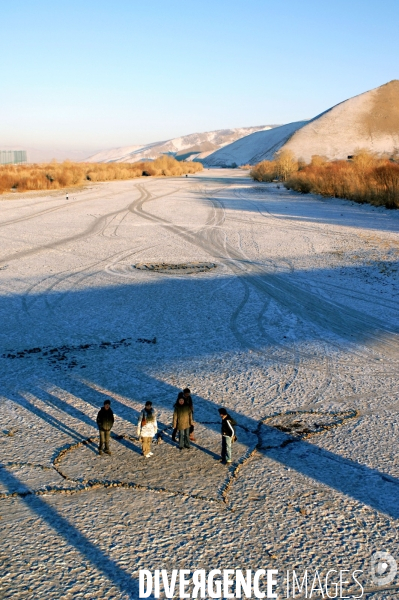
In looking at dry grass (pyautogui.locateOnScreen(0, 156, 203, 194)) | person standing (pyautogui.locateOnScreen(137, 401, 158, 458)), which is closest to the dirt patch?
person standing (pyautogui.locateOnScreen(137, 401, 158, 458))

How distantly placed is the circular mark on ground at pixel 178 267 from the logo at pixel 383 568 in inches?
528

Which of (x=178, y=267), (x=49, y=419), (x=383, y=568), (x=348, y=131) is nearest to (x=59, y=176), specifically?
(x=178, y=267)

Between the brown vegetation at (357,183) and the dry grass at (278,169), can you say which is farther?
the dry grass at (278,169)

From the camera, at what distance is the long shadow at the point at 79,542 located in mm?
5113

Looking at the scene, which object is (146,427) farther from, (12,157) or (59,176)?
(12,157)

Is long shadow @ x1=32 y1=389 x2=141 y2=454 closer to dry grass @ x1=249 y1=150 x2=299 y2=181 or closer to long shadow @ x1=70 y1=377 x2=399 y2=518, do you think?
long shadow @ x1=70 y1=377 x2=399 y2=518

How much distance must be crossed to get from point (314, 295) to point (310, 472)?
9.17m

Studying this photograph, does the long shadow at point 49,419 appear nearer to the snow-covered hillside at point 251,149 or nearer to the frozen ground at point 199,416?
the frozen ground at point 199,416

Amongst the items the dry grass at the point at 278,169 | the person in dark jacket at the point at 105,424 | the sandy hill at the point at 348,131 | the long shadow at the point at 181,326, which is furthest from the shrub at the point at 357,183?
the sandy hill at the point at 348,131

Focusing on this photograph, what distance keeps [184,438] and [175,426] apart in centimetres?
22

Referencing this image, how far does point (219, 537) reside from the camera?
5719 mm

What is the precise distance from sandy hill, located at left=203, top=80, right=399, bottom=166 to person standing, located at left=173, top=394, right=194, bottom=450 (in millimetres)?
97678

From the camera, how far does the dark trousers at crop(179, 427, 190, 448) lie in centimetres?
743

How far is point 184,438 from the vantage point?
7477 millimetres
